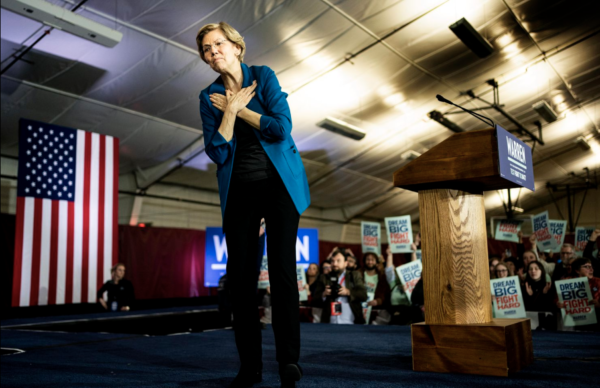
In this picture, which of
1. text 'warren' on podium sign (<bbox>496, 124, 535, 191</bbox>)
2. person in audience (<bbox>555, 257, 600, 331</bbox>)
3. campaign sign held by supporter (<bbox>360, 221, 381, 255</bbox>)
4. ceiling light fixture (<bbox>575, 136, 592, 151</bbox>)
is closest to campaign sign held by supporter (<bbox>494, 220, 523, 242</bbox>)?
campaign sign held by supporter (<bbox>360, 221, 381, 255</bbox>)

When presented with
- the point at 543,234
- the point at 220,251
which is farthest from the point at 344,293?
the point at 220,251

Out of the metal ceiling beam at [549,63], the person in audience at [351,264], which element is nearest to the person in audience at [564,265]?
the person in audience at [351,264]

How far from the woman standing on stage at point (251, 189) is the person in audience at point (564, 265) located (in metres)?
4.19

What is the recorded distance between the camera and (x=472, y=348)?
1584 millimetres

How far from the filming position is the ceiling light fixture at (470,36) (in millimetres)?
6566

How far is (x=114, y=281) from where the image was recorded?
7449 mm

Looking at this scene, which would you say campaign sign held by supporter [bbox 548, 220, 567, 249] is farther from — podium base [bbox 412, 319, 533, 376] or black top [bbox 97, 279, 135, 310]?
black top [bbox 97, 279, 135, 310]

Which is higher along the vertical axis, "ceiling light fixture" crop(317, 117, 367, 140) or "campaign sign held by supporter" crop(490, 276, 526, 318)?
"ceiling light fixture" crop(317, 117, 367, 140)

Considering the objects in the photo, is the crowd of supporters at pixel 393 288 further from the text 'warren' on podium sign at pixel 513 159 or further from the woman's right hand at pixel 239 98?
the woman's right hand at pixel 239 98

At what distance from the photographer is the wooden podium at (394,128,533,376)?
159 centimetres

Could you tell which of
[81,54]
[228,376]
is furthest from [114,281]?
[228,376]

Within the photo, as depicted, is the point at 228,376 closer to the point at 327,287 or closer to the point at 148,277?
the point at 327,287

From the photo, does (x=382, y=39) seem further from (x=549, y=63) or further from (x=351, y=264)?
(x=549, y=63)

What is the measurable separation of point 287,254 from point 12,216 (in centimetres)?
813
